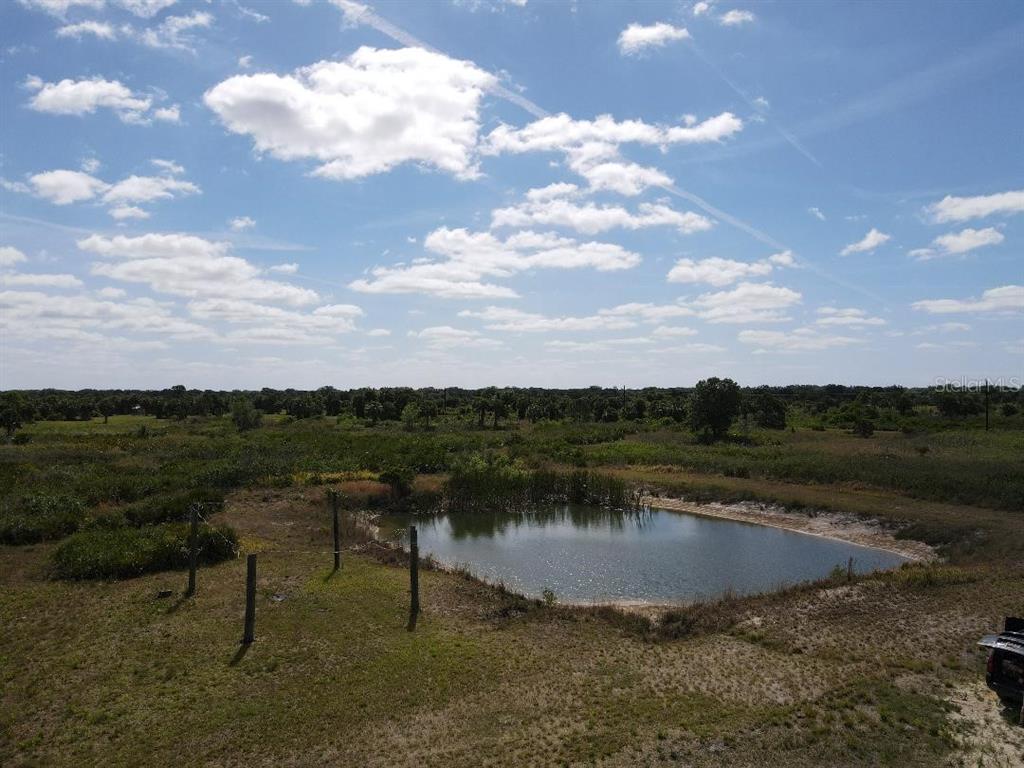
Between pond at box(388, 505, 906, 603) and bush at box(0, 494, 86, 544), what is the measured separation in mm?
17012

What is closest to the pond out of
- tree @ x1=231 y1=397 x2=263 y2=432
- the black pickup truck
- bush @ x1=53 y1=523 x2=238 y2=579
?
bush @ x1=53 y1=523 x2=238 y2=579

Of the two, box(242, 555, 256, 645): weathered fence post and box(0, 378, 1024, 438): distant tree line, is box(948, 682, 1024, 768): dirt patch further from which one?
box(0, 378, 1024, 438): distant tree line

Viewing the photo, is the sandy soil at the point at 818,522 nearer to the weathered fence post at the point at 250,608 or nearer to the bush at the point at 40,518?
the weathered fence post at the point at 250,608

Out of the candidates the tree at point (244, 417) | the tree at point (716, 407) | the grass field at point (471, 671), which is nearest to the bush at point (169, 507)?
the grass field at point (471, 671)

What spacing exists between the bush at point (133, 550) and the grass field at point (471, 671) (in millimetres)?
774

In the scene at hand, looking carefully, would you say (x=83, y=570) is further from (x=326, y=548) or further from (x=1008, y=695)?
(x=1008, y=695)

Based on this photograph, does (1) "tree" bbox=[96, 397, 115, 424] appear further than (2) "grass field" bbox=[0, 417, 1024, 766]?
Yes

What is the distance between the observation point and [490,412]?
108250 millimetres

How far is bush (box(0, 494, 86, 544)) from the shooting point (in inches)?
1119

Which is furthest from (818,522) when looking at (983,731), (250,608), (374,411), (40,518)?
(374,411)

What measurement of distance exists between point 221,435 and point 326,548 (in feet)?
165

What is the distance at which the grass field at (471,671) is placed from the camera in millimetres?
12984

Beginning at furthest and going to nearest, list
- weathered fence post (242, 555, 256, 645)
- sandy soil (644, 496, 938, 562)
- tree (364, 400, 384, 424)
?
tree (364, 400, 384, 424) < sandy soil (644, 496, 938, 562) < weathered fence post (242, 555, 256, 645)

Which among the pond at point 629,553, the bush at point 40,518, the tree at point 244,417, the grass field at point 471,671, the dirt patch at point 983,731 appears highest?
the tree at point 244,417
